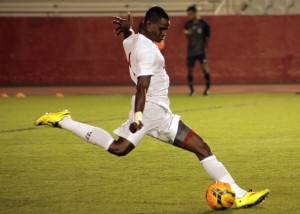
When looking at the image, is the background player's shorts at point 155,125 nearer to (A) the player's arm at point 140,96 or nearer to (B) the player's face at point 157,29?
(A) the player's arm at point 140,96

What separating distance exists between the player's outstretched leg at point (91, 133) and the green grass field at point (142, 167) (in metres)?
0.50

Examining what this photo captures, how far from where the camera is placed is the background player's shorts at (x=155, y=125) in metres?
7.59

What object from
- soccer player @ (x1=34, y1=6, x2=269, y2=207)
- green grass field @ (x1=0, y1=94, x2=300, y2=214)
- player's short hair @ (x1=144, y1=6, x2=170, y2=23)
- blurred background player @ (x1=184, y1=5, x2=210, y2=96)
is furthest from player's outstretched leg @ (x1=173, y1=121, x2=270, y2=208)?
blurred background player @ (x1=184, y1=5, x2=210, y2=96)

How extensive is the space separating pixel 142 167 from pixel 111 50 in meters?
16.6

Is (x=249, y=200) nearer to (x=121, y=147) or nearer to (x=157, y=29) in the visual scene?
(x=121, y=147)

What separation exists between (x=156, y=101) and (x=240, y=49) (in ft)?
61.3

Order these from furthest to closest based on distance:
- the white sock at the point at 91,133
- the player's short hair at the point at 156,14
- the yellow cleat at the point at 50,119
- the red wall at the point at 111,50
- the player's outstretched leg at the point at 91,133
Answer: the red wall at the point at 111,50 < the yellow cleat at the point at 50,119 < the white sock at the point at 91,133 < the player's outstretched leg at the point at 91,133 < the player's short hair at the point at 156,14

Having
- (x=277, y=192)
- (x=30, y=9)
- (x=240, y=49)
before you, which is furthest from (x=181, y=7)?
(x=277, y=192)

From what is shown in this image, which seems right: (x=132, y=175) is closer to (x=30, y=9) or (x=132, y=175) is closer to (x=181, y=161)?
(x=181, y=161)

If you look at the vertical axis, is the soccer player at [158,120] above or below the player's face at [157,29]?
below

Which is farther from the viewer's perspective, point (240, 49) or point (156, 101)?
point (240, 49)

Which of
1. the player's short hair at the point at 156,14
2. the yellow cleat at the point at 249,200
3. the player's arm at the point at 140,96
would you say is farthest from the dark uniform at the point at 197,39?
the player's arm at the point at 140,96

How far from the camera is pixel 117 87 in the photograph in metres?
25.7

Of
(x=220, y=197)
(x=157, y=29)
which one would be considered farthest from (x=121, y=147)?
(x=157, y=29)
